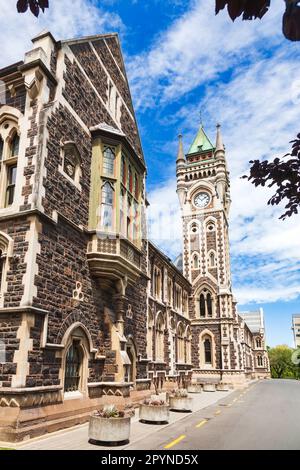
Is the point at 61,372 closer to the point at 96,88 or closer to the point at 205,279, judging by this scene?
the point at 96,88

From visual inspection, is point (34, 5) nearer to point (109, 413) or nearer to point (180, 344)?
point (109, 413)

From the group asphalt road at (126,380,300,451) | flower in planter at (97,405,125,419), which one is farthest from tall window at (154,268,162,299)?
flower in planter at (97,405,125,419)

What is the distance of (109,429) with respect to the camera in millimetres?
8797

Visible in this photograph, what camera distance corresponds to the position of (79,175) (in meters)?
13.3

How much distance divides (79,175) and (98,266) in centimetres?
328

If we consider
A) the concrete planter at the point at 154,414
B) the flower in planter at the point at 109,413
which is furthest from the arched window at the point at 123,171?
the flower in planter at the point at 109,413

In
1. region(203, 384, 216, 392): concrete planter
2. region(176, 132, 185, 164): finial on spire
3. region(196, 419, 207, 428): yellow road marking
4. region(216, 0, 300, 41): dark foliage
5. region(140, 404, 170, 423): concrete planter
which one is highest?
region(176, 132, 185, 164): finial on spire

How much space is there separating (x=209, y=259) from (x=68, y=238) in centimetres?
3276

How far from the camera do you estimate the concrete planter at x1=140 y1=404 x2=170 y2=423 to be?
39.8 ft

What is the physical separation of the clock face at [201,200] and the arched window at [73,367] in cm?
3575

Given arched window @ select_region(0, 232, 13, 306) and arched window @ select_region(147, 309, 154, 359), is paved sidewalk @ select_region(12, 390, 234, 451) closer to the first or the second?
arched window @ select_region(0, 232, 13, 306)

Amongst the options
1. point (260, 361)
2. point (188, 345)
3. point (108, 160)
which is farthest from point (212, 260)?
point (260, 361)

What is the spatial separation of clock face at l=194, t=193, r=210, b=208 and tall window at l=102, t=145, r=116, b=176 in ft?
106
